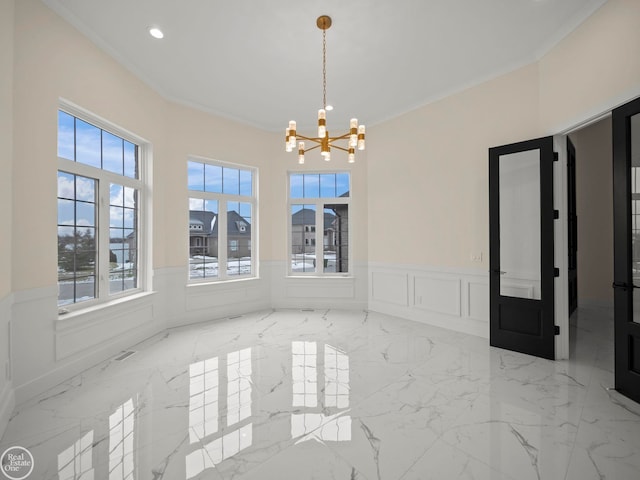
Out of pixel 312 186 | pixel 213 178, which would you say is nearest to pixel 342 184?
pixel 312 186

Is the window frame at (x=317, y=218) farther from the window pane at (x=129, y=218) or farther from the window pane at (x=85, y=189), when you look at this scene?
the window pane at (x=85, y=189)

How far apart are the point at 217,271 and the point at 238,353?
209 centimetres

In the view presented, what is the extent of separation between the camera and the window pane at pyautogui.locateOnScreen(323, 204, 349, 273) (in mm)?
6043

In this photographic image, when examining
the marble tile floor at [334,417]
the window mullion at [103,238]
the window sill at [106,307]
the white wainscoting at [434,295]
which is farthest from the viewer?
the white wainscoting at [434,295]

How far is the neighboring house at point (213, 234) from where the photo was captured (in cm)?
518

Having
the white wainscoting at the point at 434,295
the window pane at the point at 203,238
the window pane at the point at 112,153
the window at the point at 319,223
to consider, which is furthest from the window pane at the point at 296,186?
the window pane at the point at 112,153

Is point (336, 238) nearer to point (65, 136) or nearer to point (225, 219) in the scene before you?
point (225, 219)

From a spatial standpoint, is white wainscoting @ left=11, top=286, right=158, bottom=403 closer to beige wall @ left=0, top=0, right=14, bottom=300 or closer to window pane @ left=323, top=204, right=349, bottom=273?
beige wall @ left=0, top=0, right=14, bottom=300

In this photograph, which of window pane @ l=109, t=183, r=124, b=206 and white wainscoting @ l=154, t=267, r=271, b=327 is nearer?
window pane @ l=109, t=183, r=124, b=206

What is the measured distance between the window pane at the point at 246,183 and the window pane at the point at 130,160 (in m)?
1.82

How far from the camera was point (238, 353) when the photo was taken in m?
3.68

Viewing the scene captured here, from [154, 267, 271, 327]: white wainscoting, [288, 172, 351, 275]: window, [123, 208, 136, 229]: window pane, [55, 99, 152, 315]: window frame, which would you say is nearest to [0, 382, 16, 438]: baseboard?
[55, 99, 152, 315]: window frame

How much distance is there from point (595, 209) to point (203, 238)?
7320 mm

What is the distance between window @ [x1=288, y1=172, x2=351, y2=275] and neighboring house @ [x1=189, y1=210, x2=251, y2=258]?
871 millimetres
